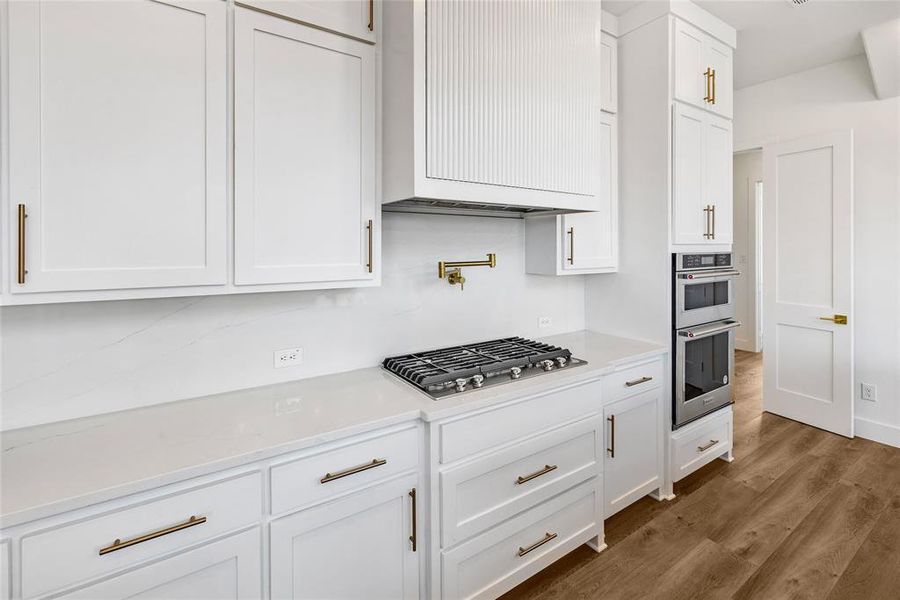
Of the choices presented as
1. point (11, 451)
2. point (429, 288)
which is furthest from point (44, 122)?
point (429, 288)

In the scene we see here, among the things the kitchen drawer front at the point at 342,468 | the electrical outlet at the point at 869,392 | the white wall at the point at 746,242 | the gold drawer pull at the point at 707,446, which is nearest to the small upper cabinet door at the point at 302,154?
the kitchen drawer front at the point at 342,468

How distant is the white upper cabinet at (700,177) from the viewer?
2.50m

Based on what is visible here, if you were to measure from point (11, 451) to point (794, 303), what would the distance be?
460 centimetres

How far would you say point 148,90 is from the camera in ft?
4.31

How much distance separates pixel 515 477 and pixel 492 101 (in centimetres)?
153

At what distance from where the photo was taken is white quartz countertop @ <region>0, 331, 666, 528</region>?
→ 1070 millimetres

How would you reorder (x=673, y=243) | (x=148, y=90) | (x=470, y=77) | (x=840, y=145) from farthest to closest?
(x=840, y=145)
(x=673, y=243)
(x=470, y=77)
(x=148, y=90)

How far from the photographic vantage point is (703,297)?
2.70 metres

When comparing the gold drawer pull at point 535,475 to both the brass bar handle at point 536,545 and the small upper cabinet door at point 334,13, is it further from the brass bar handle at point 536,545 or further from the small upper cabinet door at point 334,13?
the small upper cabinet door at point 334,13

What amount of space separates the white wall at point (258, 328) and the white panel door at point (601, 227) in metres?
0.28

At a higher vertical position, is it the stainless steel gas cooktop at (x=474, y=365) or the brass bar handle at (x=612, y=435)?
Answer: the stainless steel gas cooktop at (x=474, y=365)

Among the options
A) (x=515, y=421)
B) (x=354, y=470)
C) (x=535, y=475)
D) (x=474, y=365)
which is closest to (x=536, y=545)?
(x=535, y=475)

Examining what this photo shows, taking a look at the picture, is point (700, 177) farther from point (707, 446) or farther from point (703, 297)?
point (707, 446)

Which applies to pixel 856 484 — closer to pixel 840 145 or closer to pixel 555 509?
pixel 555 509
